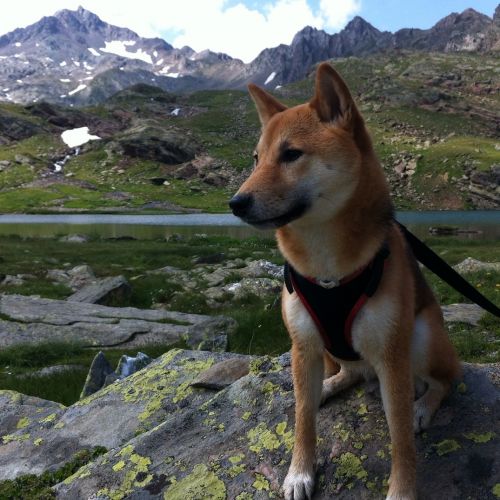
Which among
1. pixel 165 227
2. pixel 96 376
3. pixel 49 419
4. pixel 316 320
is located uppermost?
pixel 316 320

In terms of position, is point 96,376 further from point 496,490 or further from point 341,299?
point 496,490

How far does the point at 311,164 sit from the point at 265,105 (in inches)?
54.8

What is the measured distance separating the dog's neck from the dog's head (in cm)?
12

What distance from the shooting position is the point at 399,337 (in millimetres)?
4617

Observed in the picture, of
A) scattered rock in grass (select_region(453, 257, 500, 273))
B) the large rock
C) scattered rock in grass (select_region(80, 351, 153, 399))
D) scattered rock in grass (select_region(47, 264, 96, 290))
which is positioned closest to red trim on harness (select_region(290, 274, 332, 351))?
scattered rock in grass (select_region(80, 351, 153, 399))

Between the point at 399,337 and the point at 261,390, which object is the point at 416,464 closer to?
the point at 399,337

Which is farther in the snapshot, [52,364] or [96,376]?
[52,364]

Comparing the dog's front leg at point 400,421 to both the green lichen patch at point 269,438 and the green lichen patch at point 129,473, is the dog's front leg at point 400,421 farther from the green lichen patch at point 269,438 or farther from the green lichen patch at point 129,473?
the green lichen patch at point 129,473

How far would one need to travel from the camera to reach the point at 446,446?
15.0 feet

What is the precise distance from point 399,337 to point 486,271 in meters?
20.8

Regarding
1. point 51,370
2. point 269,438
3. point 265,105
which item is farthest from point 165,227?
point 269,438

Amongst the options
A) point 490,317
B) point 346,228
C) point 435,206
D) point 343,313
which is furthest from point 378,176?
point 435,206

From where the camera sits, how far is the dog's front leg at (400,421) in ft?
13.8

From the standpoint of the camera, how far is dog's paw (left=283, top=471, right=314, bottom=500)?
14.5ft
